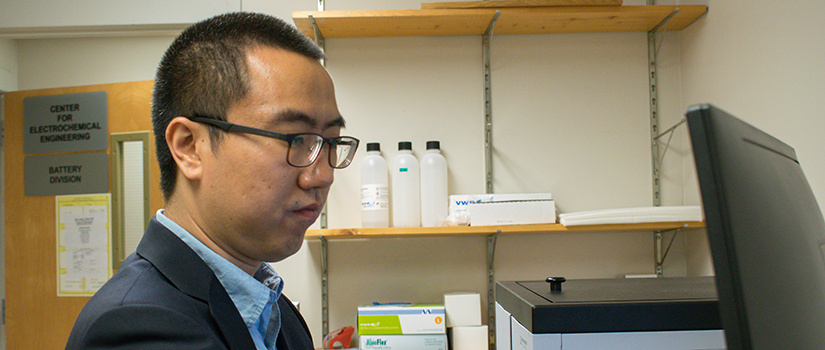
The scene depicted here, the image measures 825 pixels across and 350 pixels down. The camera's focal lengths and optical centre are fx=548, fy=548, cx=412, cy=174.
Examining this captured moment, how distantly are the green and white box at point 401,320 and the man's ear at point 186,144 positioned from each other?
4.05 ft

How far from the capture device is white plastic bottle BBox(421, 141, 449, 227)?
80.0 inches

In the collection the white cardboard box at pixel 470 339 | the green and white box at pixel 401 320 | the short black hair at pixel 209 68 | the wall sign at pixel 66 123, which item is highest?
the wall sign at pixel 66 123

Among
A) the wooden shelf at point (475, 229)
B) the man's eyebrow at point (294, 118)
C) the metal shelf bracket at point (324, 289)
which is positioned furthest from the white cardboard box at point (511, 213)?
the man's eyebrow at point (294, 118)

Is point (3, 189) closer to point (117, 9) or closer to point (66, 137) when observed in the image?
point (66, 137)

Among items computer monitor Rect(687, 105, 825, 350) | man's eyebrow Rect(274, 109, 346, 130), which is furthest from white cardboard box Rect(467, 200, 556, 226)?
computer monitor Rect(687, 105, 825, 350)

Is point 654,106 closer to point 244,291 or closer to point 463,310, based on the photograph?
point 463,310

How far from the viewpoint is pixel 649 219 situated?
5.96 ft

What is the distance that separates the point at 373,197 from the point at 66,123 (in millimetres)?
1352

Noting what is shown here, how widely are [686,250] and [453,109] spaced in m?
1.06

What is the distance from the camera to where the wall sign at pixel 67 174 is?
7.34ft

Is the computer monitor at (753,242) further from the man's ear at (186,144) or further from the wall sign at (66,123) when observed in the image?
the wall sign at (66,123)

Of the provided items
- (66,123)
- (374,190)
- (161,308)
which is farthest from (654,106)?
(66,123)

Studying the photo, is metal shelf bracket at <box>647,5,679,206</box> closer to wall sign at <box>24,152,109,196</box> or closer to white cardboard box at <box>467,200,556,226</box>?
white cardboard box at <box>467,200,556,226</box>

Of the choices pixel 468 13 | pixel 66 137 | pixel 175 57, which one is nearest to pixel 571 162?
pixel 468 13
